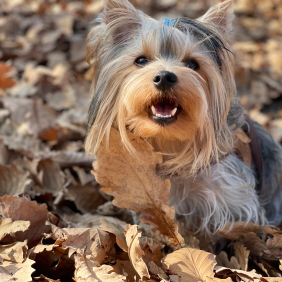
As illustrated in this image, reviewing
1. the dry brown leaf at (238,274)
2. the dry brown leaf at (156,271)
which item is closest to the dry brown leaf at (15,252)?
the dry brown leaf at (156,271)

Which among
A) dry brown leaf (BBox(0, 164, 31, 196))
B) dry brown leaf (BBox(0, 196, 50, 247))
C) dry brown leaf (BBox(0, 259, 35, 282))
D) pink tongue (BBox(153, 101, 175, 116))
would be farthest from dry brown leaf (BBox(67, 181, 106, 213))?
pink tongue (BBox(153, 101, 175, 116))

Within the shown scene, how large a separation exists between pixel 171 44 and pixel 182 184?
977 millimetres

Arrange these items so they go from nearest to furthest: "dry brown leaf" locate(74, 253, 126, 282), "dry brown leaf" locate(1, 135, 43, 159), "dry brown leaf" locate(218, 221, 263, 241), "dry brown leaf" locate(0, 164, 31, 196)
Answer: "dry brown leaf" locate(74, 253, 126, 282) → "dry brown leaf" locate(218, 221, 263, 241) → "dry brown leaf" locate(0, 164, 31, 196) → "dry brown leaf" locate(1, 135, 43, 159)

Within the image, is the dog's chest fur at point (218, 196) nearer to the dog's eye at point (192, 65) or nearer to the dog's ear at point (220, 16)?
the dog's eye at point (192, 65)

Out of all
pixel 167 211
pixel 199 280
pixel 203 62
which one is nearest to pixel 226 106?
pixel 203 62

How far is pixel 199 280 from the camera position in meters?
2.15

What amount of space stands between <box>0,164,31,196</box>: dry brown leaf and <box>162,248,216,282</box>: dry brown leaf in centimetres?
133

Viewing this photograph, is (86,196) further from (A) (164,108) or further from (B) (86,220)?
(A) (164,108)

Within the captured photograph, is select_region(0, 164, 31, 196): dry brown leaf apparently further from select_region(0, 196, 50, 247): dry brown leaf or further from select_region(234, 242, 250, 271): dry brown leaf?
select_region(234, 242, 250, 271): dry brown leaf

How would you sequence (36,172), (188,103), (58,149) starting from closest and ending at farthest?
(188,103) < (36,172) < (58,149)

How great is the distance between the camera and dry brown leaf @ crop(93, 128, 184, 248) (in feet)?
8.30

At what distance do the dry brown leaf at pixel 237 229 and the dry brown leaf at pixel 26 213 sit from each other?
3.86 feet

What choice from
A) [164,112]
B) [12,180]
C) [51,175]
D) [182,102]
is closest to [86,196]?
[51,175]

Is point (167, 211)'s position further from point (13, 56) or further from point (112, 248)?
point (13, 56)
